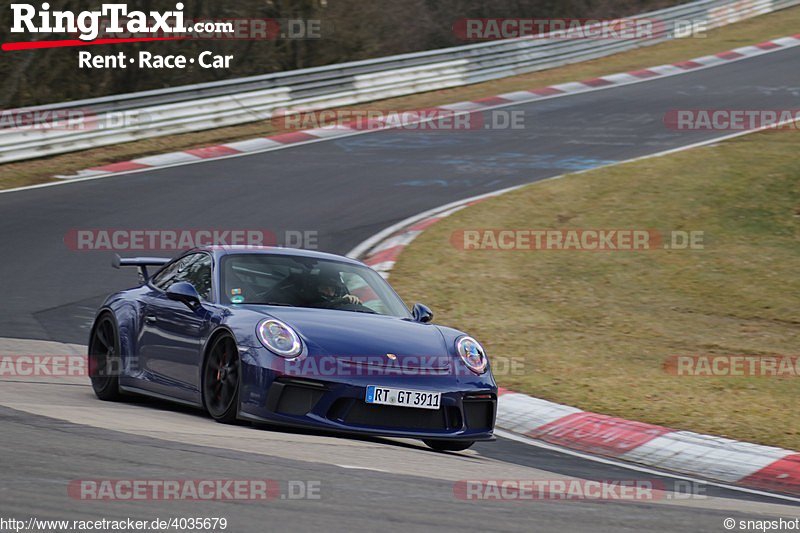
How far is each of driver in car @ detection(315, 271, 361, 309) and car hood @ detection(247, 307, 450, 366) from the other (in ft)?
0.51

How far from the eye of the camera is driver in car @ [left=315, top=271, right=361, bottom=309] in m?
7.79

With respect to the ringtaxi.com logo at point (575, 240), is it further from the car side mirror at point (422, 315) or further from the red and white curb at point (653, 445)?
the car side mirror at point (422, 315)

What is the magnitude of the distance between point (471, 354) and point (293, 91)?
53.8 ft

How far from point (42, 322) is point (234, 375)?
4.55 meters

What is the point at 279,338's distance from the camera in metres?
6.95

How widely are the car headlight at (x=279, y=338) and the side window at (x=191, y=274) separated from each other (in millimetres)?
917

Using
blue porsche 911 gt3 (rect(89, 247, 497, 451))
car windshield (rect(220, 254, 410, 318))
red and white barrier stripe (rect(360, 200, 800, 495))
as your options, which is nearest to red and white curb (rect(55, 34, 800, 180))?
blue porsche 911 gt3 (rect(89, 247, 497, 451))

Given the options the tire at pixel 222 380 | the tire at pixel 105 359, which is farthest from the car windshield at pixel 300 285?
the tire at pixel 105 359

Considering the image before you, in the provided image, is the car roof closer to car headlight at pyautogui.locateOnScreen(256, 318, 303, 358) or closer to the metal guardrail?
car headlight at pyautogui.locateOnScreen(256, 318, 303, 358)

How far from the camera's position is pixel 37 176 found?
58.2 ft

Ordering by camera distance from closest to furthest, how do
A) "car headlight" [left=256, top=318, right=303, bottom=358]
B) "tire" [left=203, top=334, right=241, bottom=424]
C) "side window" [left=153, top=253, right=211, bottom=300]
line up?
"car headlight" [left=256, top=318, right=303, bottom=358] → "tire" [left=203, top=334, right=241, bottom=424] → "side window" [left=153, top=253, right=211, bottom=300]

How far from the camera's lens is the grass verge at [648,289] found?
9.29 metres

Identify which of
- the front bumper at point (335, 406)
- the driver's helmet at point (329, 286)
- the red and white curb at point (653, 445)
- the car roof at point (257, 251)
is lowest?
the red and white curb at point (653, 445)

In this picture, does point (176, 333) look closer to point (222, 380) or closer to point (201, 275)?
point (201, 275)
